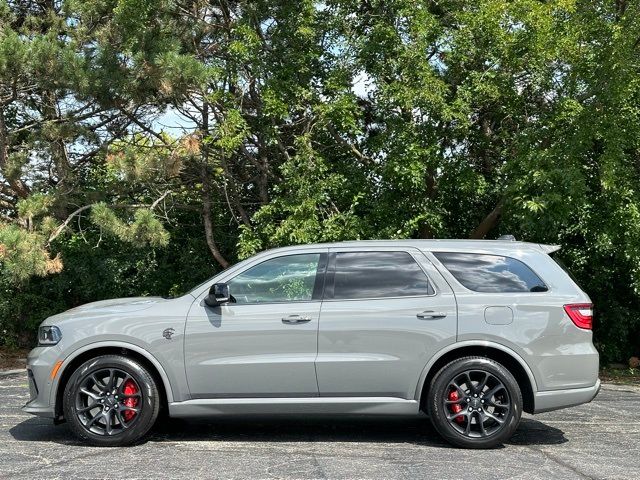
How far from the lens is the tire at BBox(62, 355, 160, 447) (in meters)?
6.61

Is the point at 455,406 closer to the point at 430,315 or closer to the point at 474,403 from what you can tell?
the point at 474,403

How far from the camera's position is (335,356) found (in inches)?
259

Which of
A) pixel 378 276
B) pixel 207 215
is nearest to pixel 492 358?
pixel 378 276

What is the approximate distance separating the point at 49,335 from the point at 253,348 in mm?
1817

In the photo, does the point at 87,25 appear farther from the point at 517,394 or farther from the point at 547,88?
the point at 517,394

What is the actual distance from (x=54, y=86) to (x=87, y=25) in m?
1.55

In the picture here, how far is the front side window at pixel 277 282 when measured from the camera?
22.3 ft

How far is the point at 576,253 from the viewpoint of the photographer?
43.1 feet

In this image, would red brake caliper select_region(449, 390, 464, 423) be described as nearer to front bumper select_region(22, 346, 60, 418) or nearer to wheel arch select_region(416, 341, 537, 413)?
wheel arch select_region(416, 341, 537, 413)

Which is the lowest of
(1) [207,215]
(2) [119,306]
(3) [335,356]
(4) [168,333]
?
(3) [335,356]

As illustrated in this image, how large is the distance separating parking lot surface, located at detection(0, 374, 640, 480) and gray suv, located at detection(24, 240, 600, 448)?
304 mm

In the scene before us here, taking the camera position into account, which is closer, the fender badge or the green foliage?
the fender badge

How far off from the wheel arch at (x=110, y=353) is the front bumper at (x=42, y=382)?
55 millimetres

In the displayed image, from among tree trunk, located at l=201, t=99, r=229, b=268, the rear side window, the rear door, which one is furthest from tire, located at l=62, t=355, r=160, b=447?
tree trunk, located at l=201, t=99, r=229, b=268
